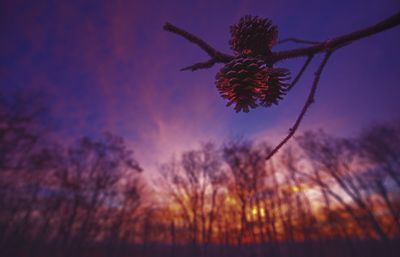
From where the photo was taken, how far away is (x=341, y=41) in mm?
717

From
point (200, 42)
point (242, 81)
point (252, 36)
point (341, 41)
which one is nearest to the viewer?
point (341, 41)

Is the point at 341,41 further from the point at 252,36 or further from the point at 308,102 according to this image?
the point at 252,36

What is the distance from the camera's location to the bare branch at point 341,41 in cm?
60

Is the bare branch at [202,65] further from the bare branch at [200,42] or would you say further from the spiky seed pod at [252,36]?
the spiky seed pod at [252,36]

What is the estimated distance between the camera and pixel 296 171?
31.0 metres

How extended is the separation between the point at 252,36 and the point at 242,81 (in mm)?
325

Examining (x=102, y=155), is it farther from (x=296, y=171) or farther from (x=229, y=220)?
(x=229, y=220)

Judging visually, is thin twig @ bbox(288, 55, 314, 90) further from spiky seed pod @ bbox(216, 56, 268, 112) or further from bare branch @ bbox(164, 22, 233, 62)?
bare branch @ bbox(164, 22, 233, 62)

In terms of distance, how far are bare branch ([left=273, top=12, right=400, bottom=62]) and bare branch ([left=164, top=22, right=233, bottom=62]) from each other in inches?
8.2

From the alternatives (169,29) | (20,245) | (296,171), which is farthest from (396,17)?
(20,245)

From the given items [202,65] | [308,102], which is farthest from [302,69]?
[202,65]

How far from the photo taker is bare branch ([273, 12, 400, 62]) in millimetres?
605

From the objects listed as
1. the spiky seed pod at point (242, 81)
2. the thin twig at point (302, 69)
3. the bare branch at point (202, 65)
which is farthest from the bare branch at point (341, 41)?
the bare branch at point (202, 65)

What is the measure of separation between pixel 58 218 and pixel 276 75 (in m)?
47.1
